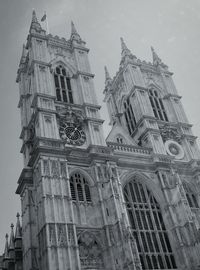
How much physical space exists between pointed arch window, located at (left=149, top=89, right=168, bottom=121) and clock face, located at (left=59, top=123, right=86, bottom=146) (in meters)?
11.1

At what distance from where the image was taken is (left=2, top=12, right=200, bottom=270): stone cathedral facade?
91.4 feet

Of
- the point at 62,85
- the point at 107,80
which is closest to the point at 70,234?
the point at 62,85

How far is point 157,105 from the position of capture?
4341cm

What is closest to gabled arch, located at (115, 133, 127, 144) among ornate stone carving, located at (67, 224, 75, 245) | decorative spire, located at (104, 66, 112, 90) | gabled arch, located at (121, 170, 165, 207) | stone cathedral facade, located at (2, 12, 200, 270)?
stone cathedral facade, located at (2, 12, 200, 270)

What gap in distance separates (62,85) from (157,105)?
1159cm

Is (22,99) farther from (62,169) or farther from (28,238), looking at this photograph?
(28,238)

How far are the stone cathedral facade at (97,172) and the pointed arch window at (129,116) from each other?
0.39 feet

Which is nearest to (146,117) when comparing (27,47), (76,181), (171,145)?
(171,145)

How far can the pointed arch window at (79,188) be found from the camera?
100 feet

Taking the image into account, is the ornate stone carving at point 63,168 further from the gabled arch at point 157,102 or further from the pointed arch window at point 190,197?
the gabled arch at point 157,102

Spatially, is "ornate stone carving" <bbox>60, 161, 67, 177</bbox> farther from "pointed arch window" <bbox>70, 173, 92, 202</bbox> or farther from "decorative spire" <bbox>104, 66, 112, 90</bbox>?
"decorative spire" <bbox>104, 66, 112, 90</bbox>

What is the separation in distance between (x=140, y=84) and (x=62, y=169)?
16.9m

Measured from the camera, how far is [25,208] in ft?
102

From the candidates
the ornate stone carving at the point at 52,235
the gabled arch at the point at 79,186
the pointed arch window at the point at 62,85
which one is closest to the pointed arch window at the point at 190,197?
the gabled arch at the point at 79,186
